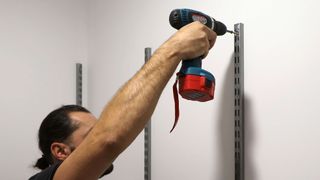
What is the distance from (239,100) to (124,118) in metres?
0.60

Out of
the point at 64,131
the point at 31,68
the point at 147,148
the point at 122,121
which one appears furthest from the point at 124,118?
the point at 31,68

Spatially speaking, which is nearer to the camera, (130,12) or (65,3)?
(130,12)

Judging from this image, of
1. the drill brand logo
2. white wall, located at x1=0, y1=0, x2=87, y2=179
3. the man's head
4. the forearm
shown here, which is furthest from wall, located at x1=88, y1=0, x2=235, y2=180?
the forearm

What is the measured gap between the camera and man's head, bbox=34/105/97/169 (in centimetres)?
119

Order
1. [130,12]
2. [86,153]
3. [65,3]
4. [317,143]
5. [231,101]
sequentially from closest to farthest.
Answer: [86,153], [317,143], [231,101], [130,12], [65,3]

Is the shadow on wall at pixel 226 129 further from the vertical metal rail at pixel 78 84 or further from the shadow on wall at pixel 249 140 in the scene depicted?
the vertical metal rail at pixel 78 84

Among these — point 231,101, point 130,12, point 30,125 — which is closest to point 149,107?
point 231,101

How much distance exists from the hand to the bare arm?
0.05 feet

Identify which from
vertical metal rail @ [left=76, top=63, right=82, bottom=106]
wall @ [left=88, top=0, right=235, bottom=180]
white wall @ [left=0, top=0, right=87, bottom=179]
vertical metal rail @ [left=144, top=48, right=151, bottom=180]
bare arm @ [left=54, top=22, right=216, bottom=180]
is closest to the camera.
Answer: bare arm @ [left=54, top=22, right=216, bottom=180]

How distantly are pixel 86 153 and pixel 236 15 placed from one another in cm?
83

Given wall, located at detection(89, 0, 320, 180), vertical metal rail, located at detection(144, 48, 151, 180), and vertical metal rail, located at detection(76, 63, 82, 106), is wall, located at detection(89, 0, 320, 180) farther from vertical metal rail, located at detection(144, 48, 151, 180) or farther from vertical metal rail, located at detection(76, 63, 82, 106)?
vertical metal rail, located at detection(76, 63, 82, 106)

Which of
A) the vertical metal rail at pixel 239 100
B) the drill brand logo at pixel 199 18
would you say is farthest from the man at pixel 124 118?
the vertical metal rail at pixel 239 100

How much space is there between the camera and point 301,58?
45.1 inches

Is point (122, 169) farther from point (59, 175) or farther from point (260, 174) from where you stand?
point (59, 175)
